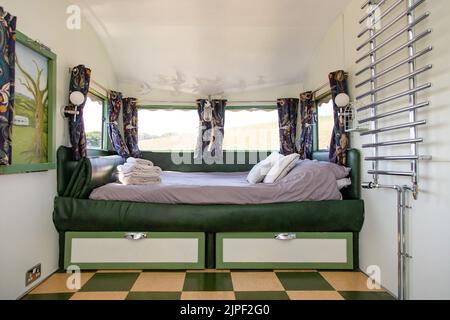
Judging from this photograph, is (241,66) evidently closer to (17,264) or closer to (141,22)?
(141,22)

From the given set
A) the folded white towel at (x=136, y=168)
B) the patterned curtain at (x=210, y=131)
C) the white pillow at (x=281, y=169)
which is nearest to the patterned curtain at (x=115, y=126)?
the patterned curtain at (x=210, y=131)

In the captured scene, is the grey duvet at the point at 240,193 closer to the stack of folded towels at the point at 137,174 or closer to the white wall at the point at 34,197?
the stack of folded towels at the point at 137,174

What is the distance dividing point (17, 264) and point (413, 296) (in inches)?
95.8

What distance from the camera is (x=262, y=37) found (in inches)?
128

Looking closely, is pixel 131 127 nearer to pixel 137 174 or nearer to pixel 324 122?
pixel 137 174

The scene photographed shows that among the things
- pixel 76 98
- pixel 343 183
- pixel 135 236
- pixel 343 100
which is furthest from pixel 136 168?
pixel 343 100

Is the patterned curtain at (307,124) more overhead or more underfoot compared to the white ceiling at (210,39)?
more underfoot

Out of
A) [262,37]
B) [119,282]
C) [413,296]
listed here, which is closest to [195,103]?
[262,37]

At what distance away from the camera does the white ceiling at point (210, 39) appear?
9.05 feet

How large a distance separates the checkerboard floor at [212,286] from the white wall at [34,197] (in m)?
0.20

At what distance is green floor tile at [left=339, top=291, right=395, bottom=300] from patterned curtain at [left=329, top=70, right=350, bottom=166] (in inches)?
40.0

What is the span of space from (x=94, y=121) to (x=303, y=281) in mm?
2890
